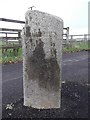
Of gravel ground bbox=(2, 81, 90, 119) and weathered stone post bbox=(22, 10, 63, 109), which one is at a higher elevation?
weathered stone post bbox=(22, 10, 63, 109)

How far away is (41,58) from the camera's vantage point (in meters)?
4.79

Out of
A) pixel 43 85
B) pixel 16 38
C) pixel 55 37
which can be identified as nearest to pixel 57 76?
pixel 43 85

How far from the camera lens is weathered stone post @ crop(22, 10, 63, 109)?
15.6ft

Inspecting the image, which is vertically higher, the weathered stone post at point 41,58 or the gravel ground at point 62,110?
the weathered stone post at point 41,58

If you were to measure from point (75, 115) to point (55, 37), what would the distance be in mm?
1200

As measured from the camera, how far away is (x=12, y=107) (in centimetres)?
498

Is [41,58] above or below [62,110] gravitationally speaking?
above

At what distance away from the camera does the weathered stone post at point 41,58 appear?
4.74m

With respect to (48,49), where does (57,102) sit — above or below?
below

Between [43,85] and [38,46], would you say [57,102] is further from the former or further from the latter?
[38,46]

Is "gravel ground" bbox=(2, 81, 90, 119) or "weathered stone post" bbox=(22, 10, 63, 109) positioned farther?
"weathered stone post" bbox=(22, 10, 63, 109)

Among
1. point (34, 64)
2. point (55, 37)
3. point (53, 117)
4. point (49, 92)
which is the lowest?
point (53, 117)

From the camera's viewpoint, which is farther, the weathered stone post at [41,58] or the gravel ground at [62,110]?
the weathered stone post at [41,58]

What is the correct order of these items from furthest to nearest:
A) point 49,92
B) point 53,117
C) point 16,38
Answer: point 16,38 → point 49,92 → point 53,117
